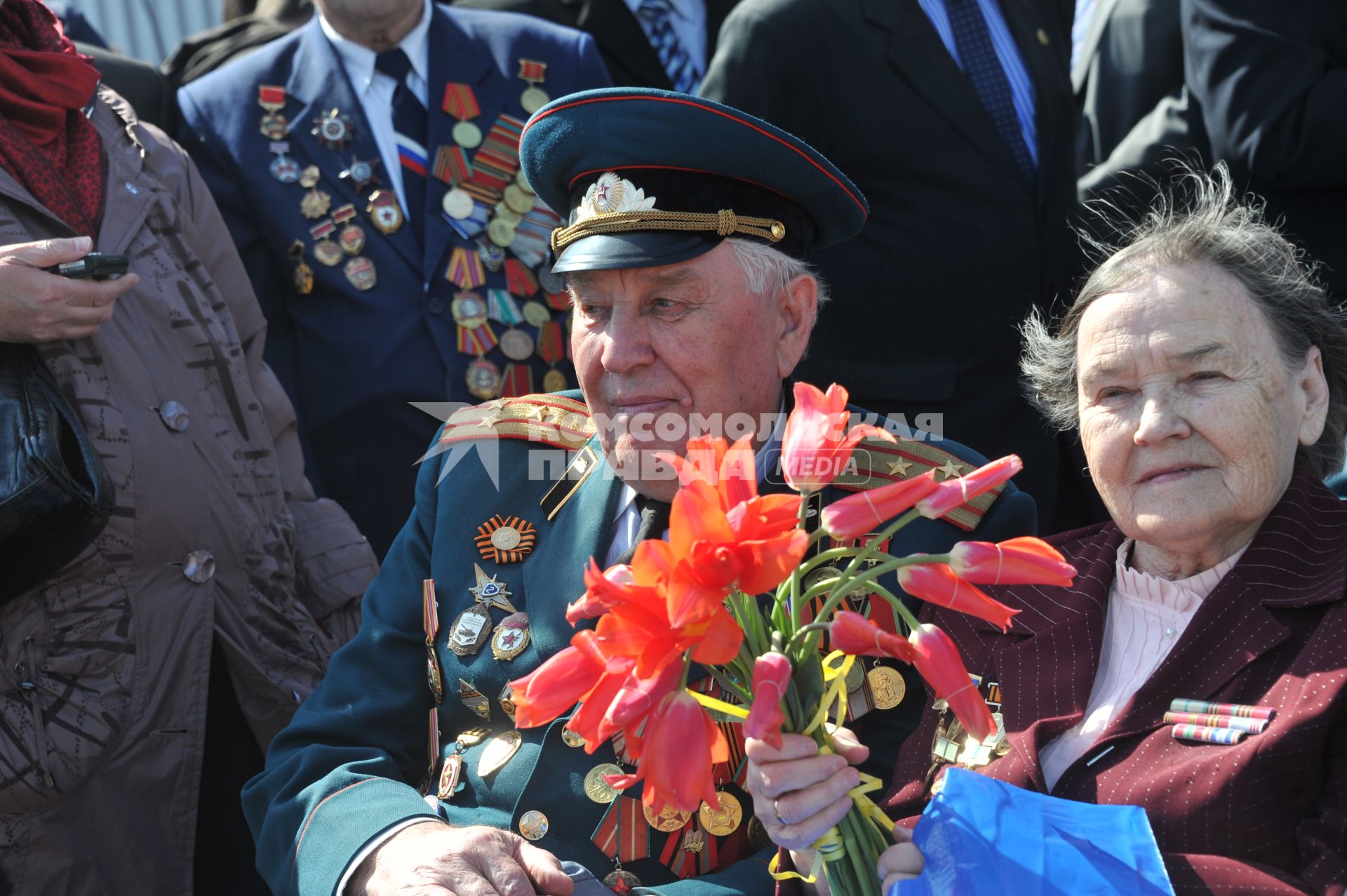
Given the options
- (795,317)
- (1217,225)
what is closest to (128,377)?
(795,317)

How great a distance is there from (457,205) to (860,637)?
2.76 meters

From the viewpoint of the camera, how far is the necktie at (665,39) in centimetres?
487

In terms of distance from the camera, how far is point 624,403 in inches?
105

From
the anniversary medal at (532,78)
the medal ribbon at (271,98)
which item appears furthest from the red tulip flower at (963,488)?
the medal ribbon at (271,98)

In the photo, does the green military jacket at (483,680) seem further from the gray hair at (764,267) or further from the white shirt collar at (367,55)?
the white shirt collar at (367,55)

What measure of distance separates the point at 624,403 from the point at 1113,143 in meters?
2.40

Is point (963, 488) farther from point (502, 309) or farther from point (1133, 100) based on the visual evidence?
point (1133, 100)

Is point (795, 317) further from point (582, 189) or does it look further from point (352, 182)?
point (352, 182)

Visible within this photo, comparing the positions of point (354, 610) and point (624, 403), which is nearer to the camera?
point (624, 403)

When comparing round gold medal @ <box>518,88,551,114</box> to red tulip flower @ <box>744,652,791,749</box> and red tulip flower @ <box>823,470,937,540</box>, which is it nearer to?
red tulip flower @ <box>823,470,937,540</box>

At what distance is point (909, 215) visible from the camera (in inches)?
158

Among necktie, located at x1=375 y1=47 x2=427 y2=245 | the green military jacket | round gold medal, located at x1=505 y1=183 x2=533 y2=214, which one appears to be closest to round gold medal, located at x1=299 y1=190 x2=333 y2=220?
necktie, located at x1=375 y1=47 x2=427 y2=245

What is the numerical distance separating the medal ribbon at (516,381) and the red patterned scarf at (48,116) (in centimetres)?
119

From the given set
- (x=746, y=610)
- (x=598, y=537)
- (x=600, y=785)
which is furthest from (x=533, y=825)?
(x=746, y=610)
